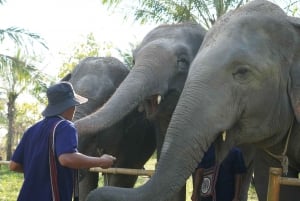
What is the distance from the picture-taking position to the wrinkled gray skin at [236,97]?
11.4 feet

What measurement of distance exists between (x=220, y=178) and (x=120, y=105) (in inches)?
45.9

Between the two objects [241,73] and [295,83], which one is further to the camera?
[295,83]

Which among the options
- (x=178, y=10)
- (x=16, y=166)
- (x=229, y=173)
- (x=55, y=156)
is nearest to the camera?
(x=55, y=156)

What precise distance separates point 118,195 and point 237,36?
1.38m

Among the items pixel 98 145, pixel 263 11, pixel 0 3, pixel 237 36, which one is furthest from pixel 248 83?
pixel 0 3

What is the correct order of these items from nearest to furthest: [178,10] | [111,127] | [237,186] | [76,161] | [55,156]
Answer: [76,161] < [55,156] < [237,186] < [111,127] < [178,10]

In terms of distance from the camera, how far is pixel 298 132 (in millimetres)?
4266

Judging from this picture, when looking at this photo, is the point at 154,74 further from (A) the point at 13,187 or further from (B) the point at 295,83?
(A) the point at 13,187

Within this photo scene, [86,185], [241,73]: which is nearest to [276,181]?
[241,73]

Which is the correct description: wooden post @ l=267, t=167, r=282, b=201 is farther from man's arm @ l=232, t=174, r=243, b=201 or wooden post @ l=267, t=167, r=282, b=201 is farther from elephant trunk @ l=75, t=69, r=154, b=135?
elephant trunk @ l=75, t=69, r=154, b=135

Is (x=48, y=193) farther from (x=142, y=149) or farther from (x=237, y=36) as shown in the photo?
(x=142, y=149)

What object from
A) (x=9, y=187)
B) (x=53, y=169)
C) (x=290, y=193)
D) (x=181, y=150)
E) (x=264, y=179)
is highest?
(x=181, y=150)

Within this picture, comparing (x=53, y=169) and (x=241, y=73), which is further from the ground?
(x=241, y=73)

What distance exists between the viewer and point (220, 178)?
206 inches
